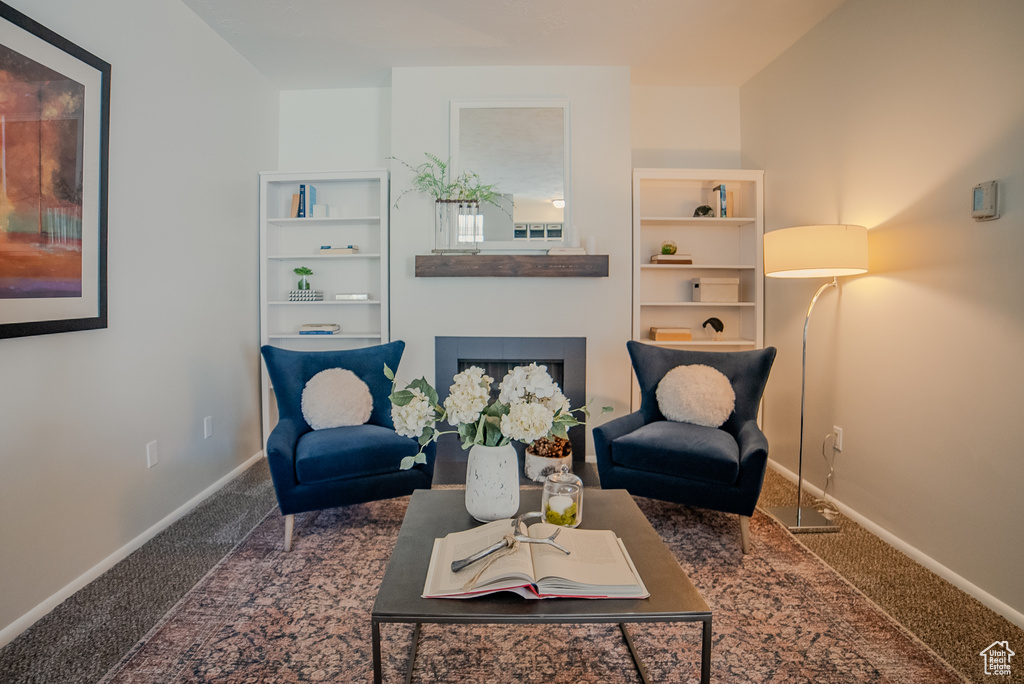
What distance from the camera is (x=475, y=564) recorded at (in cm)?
133

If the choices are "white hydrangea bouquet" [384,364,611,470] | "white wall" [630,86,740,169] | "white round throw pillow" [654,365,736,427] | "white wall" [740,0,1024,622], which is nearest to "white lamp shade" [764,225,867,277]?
"white wall" [740,0,1024,622]

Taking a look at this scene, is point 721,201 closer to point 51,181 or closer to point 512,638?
point 512,638

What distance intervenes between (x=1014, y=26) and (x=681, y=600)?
90.0 inches

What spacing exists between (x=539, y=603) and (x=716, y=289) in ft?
9.84

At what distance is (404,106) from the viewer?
355 centimetres

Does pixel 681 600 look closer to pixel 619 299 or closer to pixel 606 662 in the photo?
pixel 606 662

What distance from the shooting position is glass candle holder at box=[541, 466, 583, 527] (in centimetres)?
157

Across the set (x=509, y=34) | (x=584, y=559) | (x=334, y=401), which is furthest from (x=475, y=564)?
(x=509, y=34)

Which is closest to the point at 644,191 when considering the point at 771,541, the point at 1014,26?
the point at 1014,26

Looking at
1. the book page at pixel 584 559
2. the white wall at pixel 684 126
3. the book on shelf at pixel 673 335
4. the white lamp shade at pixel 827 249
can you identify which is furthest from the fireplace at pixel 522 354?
the book page at pixel 584 559

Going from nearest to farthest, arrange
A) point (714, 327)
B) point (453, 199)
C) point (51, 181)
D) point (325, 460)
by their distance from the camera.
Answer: point (51, 181), point (325, 460), point (453, 199), point (714, 327)

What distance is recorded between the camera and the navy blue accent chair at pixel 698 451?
2.27 metres

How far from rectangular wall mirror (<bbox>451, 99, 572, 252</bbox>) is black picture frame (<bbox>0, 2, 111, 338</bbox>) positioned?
1.97 meters

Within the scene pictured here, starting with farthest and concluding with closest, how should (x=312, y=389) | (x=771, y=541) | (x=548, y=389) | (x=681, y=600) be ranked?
(x=312, y=389) < (x=771, y=541) < (x=548, y=389) < (x=681, y=600)
